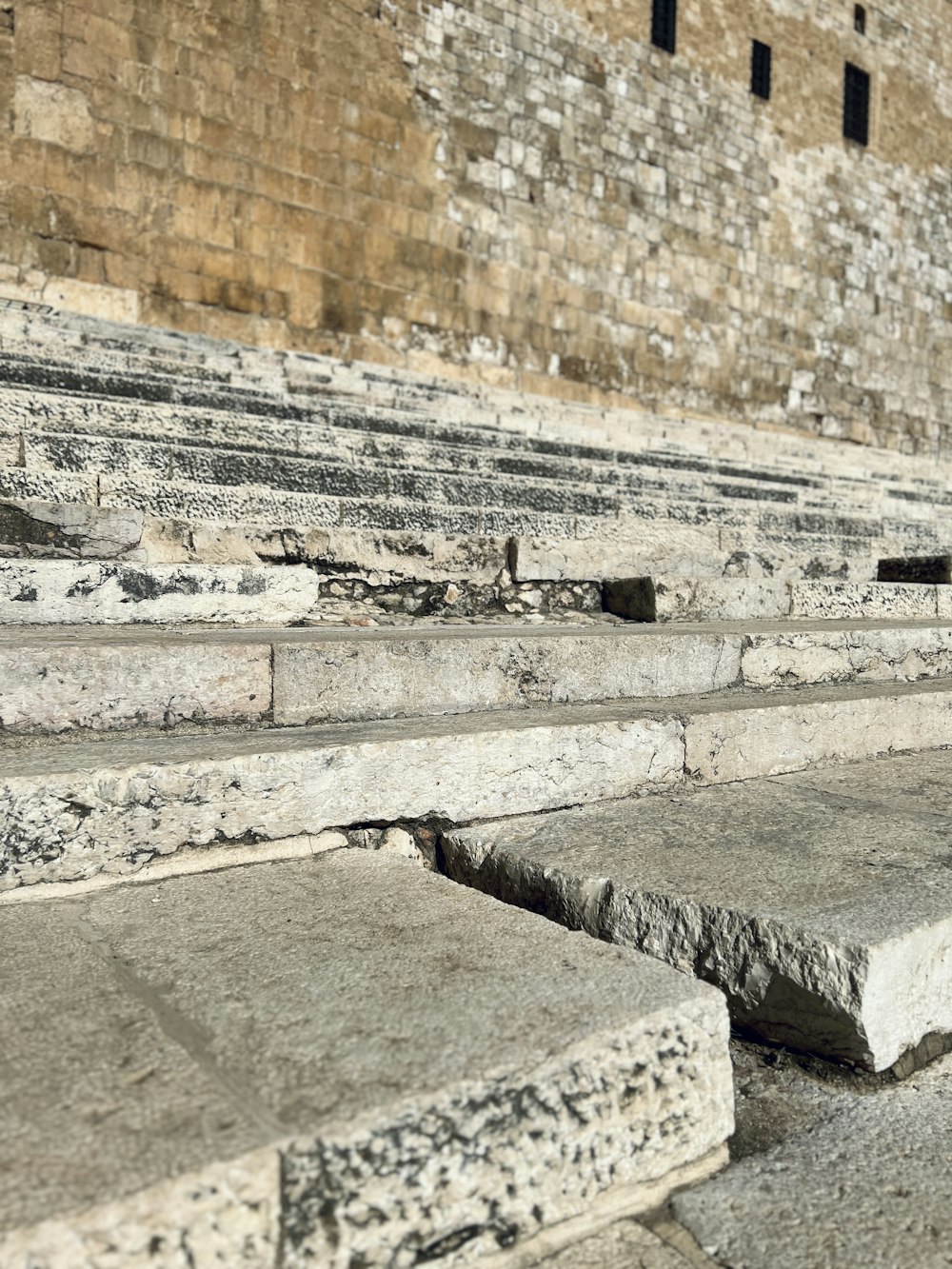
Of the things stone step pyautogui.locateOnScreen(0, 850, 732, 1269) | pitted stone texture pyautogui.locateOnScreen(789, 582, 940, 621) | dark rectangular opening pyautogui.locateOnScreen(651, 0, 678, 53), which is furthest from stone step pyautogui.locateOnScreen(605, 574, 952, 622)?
dark rectangular opening pyautogui.locateOnScreen(651, 0, 678, 53)

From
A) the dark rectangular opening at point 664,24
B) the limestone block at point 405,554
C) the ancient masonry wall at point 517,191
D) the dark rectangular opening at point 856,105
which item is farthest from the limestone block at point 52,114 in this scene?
the dark rectangular opening at point 856,105

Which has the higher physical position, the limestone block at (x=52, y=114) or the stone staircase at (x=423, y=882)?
the limestone block at (x=52, y=114)

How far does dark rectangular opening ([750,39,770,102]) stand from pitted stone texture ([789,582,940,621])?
10323mm

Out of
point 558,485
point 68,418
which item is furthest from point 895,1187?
point 558,485

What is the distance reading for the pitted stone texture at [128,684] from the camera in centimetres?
168

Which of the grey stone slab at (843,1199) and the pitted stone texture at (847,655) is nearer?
the grey stone slab at (843,1199)

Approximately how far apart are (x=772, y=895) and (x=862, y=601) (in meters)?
2.73

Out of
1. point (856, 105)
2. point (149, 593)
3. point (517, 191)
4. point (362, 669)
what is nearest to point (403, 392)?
point (517, 191)

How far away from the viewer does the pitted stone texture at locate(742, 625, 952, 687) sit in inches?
111

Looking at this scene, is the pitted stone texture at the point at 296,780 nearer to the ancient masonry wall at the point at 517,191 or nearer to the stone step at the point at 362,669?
the stone step at the point at 362,669

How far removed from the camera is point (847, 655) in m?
3.07

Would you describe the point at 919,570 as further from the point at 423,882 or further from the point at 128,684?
the point at 128,684

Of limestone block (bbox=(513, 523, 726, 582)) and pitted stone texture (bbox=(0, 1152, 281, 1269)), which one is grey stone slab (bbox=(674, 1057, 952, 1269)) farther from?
limestone block (bbox=(513, 523, 726, 582))

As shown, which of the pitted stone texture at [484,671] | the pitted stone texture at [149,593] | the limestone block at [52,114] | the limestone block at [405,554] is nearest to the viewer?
the pitted stone texture at [484,671]
